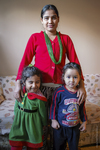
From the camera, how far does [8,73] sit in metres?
2.46

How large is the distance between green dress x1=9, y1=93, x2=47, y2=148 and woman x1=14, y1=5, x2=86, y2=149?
0.09 m

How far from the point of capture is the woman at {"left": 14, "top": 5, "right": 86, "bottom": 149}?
1.00m

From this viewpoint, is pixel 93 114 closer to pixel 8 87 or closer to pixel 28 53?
pixel 28 53

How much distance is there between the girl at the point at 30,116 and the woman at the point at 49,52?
66 mm

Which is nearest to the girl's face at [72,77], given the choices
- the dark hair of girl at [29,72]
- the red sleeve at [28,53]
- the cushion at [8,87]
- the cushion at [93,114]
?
the dark hair of girl at [29,72]

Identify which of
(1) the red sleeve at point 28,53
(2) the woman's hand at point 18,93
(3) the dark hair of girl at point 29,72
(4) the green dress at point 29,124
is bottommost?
(4) the green dress at point 29,124

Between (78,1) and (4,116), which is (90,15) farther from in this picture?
(4,116)

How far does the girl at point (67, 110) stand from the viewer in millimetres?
989

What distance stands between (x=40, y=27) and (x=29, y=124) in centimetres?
191

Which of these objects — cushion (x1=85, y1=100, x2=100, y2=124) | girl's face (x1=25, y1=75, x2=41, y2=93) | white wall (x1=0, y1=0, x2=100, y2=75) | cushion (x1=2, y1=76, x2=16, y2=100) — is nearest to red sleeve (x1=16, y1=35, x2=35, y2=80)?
girl's face (x1=25, y1=75, x2=41, y2=93)

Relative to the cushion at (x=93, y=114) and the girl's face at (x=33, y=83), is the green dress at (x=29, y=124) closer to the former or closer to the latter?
the girl's face at (x=33, y=83)

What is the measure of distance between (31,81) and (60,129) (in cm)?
47

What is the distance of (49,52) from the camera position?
3.28ft

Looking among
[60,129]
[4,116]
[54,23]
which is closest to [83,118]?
[60,129]
